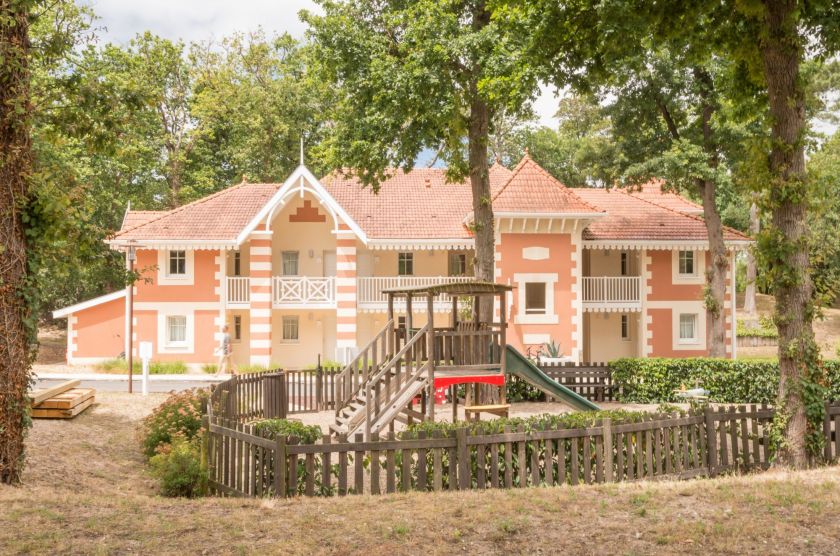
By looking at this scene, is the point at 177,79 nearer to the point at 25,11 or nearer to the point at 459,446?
the point at 25,11

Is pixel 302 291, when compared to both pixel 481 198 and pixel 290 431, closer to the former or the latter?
pixel 481 198

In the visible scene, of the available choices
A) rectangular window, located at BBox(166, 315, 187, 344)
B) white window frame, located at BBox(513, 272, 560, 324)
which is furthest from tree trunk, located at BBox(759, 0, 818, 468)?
rectangular window, located at BBox(166, 315, 187, 344)

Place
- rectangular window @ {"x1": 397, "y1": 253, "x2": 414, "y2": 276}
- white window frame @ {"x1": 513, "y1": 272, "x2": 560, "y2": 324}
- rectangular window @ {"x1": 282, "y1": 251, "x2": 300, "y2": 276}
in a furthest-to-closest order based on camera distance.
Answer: rectangular window @ {"x1": 397, "y1": 253, "x2": 414, "y2": 276}
rectangular window @ {"x1": 282, "y1": 251, "x2": 300, "y2": 276}
white window frame @ {"x1": 513, "y1": 272, "x2": 560, "y2": 324}

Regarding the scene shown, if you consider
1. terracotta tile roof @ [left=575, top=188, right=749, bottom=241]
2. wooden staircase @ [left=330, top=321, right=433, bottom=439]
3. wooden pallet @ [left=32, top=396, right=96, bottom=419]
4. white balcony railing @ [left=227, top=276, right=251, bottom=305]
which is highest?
terracotta tile roof @ [left=575, top=188, right=749, bottom=241]

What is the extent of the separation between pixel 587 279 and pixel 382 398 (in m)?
18.2

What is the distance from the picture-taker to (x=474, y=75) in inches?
764

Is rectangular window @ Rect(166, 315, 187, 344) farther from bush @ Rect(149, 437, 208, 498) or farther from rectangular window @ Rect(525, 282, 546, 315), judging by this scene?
bush @ Rect(149, 437, 208, 498)

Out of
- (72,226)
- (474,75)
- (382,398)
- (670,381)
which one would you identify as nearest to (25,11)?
(72,226)

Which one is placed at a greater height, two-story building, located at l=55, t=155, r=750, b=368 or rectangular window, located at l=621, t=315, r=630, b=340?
two-story building, located at l=55, t=155, r=750, b=368

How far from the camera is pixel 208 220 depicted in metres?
31.5

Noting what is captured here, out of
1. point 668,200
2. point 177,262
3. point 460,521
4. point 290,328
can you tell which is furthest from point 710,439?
point 668,200

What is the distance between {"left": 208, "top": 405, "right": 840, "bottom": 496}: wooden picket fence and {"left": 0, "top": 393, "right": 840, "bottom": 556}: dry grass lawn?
0.67 m

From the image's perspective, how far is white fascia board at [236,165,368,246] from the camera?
2964 cm

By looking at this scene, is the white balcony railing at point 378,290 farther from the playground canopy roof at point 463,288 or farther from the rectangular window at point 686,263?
the playground canopy roof at point 463,288
